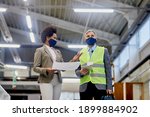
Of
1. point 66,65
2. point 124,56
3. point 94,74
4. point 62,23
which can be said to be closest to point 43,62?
point 66,65

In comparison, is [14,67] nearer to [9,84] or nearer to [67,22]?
[9,84]

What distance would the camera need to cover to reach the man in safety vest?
314 centimetres

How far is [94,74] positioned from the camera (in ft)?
10.4

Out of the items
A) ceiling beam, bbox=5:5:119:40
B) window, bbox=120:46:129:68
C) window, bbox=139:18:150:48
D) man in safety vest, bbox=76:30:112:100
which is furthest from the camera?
window, bbox=120:46:129:68

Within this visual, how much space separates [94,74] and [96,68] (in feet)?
0.21

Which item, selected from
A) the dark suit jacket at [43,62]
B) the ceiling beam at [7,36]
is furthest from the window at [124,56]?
the dark suit jacket at [43,62]

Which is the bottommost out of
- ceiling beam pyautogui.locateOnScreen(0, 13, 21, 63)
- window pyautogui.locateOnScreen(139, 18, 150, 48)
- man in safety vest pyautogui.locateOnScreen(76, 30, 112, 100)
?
man in safety vest pyautogui.locateOnScreen(76, 30, 112, 100)

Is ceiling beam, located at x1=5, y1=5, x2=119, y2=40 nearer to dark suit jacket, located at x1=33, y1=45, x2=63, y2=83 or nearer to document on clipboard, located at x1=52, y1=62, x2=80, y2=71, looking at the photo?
dark suit jacket, located at x1=33, y1=45, x2=63, y2=83

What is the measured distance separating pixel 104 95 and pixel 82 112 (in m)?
1.41

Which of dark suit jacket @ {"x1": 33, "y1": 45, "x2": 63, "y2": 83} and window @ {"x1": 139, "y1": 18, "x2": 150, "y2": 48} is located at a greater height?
window @ {"x1": 139, "y1": 18, "x2": 150, "y2": 48}

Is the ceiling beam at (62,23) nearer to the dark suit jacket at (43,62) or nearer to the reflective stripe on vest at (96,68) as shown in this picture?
the dark suit jacket at (43,62)

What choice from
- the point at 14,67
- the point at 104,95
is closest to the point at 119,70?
the point at 14,67

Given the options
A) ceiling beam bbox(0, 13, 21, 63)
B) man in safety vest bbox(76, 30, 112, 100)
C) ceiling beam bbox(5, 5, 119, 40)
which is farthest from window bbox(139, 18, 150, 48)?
man in safety vest bbox(76, 30, 112, 100)

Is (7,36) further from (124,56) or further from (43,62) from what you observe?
(43,62)
